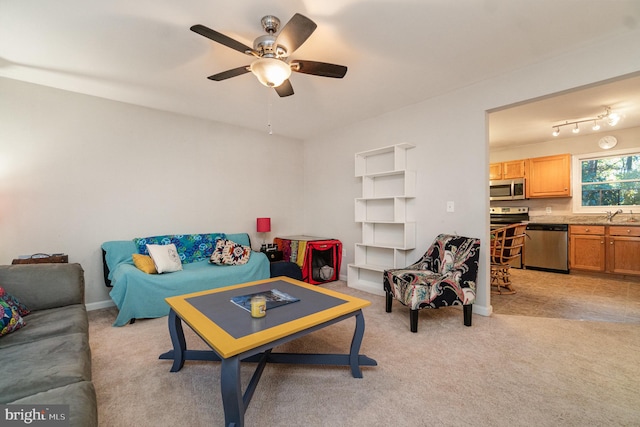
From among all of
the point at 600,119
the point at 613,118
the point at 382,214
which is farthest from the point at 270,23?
the point at 600,119

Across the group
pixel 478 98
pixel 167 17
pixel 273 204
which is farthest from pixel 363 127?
pixel 167 17

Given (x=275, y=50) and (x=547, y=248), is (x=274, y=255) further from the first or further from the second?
(x=547, y=248)

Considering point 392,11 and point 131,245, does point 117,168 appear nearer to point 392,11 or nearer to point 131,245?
point 131,245

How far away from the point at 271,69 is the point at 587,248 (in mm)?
5644

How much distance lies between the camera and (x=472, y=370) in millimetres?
1901

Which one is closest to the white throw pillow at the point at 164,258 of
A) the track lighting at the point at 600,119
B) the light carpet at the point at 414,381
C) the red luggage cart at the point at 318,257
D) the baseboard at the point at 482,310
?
the light carpet at the point at 414,381

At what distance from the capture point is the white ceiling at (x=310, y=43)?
6.08 ft

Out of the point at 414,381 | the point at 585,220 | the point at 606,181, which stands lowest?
the point at 414,381

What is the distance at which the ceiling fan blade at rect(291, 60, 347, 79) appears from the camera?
202cm

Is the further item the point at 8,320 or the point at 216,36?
the point at 216,36

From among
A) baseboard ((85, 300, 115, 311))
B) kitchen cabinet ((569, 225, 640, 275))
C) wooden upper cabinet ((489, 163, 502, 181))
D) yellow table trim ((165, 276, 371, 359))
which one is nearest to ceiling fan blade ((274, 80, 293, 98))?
yellow table trim ((165, 276, 371, 359))

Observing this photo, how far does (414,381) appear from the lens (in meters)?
1.78

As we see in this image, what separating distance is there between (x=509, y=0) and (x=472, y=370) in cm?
248

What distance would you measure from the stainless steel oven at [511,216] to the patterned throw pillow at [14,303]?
6273mm
